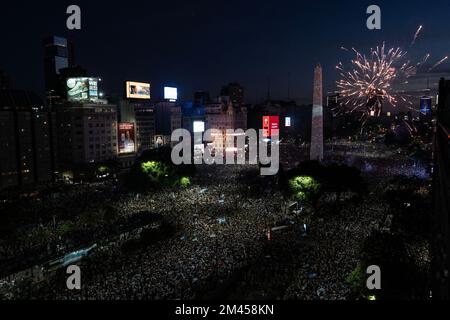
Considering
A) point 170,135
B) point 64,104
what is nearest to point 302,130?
point 170,135

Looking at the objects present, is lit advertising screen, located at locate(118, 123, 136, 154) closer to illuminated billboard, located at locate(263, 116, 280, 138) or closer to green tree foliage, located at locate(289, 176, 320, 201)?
illuminated billboard, located at locate(263, 116, 280, 138)

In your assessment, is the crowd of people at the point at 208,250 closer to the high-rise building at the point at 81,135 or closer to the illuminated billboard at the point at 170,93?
the high-rise building at the point at 81,135

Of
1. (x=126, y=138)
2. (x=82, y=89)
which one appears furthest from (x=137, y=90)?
(x=82, y=89)

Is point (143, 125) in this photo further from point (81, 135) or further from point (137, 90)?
point (81, 135)

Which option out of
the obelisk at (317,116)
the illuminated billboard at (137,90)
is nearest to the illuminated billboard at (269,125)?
the obelisk at (317,116)

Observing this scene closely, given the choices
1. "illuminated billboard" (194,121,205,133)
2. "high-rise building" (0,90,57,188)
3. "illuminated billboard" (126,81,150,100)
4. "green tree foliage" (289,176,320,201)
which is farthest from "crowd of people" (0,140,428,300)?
"illuminated billboard" (194,121,205,133)
